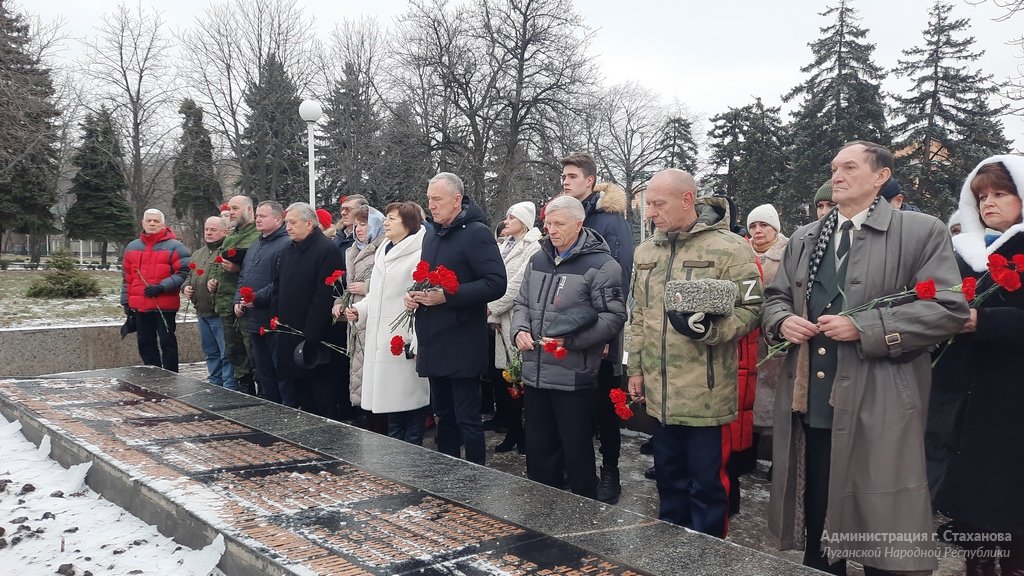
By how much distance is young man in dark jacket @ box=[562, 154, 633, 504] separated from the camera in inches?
195

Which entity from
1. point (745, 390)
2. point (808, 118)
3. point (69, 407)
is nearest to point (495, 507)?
point (745, 390)

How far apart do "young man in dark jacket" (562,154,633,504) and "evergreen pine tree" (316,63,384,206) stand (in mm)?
21621

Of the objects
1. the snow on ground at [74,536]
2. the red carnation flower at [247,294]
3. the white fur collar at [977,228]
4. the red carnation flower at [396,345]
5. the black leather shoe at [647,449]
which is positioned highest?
the white fur collar at [977,228]

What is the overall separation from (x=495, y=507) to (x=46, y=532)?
2.16 m

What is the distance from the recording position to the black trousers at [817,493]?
305cm

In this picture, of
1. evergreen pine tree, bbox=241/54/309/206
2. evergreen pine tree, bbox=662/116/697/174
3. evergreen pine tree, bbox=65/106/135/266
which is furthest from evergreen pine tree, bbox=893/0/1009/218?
evergreen pine tree, bbox=65/106/135/266

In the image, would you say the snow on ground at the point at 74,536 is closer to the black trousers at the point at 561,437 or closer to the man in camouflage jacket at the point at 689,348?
the black trousers at the point at 561,437

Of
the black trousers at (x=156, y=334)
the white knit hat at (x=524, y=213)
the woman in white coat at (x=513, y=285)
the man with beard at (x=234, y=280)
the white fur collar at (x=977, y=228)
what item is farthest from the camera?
the black trousers at (x=156, y=334)

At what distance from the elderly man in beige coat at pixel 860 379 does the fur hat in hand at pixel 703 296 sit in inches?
7.9

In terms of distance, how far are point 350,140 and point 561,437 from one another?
83.9 feet

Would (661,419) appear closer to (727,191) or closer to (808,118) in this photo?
(808,118)

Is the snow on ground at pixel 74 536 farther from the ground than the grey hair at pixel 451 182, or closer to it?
closer to it

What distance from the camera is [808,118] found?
32625 mm

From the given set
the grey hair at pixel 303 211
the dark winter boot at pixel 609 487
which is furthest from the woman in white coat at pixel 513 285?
the grey hair at pixel 303 211
